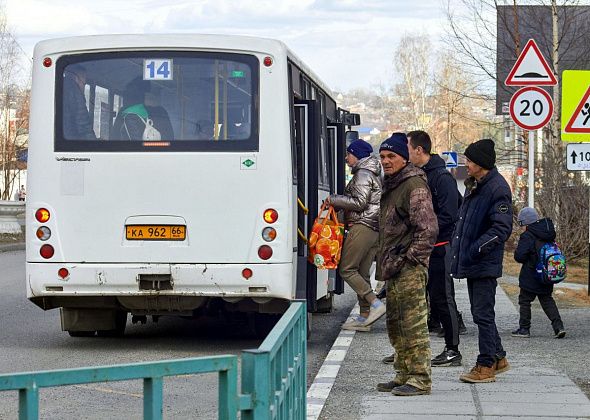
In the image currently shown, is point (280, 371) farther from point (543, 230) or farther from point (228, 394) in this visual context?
point (543, 230)

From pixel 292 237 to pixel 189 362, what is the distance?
765 cm

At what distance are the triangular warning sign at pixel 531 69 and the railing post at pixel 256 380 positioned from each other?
1151 cm

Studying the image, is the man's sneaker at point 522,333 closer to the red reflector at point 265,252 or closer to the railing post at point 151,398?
the red reflector at point 265,252

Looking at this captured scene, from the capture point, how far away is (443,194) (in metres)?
11.4

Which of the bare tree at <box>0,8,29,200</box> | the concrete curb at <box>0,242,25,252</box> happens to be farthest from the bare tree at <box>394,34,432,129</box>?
the concrete curb at <box>0,242,25,252</box>

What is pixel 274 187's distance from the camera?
11219 millimetres

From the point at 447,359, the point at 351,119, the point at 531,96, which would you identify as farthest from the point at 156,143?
the point at 351,119

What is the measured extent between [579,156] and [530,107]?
1215 mm

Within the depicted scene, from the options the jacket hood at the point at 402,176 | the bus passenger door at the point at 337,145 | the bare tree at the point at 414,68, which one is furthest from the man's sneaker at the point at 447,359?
the bare tree at the point at 414,68

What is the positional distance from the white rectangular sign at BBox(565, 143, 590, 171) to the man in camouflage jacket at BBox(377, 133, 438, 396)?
7.25m

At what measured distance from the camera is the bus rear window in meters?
11.4

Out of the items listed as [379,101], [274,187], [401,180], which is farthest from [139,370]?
[379,101]

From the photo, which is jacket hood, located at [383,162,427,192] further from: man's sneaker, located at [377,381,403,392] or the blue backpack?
the blue backpack

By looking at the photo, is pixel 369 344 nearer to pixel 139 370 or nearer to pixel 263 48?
pixel 263 48
